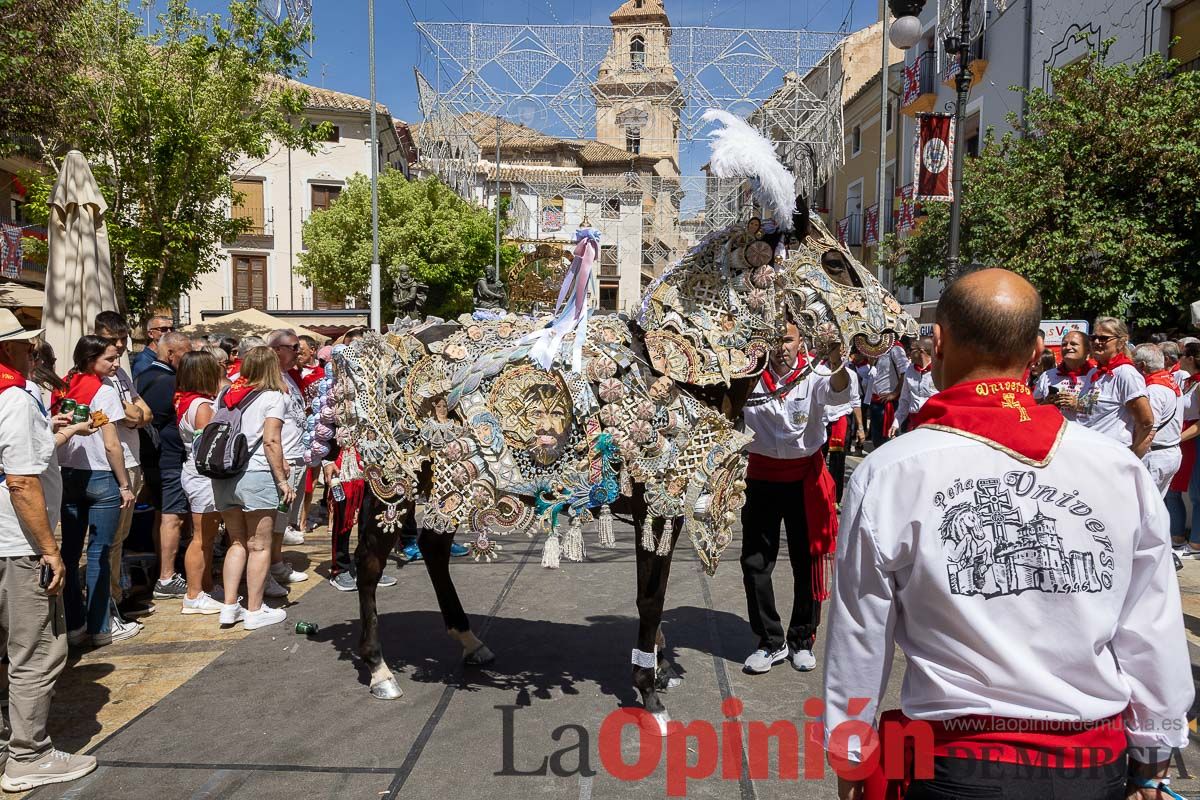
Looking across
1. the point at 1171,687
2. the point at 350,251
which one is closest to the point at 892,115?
the point at 350,251

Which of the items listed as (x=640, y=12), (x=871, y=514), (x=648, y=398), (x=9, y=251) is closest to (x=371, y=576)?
(x=648, y=398)

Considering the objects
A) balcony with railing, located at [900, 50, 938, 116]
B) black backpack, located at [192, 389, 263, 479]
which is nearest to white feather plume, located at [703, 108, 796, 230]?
black backpack, located at [192, 389, 263, 479]

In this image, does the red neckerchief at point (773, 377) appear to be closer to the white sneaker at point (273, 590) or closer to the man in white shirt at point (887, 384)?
the white sneaker at point (273, 590)

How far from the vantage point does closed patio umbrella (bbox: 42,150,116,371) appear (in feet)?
20.0

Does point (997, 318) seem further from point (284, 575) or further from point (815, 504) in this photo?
point (284, 575)

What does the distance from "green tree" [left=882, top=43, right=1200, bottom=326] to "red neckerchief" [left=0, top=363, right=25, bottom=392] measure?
43.5ft

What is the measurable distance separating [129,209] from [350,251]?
1361 centimetres

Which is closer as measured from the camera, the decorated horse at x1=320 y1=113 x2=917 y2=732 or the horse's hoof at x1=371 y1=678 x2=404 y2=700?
the decorated horse at x1=320 y1=113 x2=917 y2=732

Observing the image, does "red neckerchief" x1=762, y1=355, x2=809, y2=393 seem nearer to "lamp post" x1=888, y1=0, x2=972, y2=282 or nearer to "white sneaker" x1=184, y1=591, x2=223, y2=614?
"white sneaker" x1=184, y1=591, x2=223, y2=614

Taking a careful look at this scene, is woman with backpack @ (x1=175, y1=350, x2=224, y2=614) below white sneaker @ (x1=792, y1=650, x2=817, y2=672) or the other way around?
the other way around

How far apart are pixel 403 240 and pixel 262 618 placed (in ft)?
90.1

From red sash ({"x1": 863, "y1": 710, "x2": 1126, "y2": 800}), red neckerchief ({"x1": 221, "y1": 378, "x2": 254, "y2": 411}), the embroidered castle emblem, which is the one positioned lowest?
red sash ({"x1": 863, "y1": 710, "x2": 1126, "y2": 800})

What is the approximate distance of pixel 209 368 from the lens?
18.8 feet

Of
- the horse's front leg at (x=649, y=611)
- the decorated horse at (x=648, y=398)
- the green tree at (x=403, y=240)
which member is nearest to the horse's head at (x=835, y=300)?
the decorated horse at (x=648, y=398)
